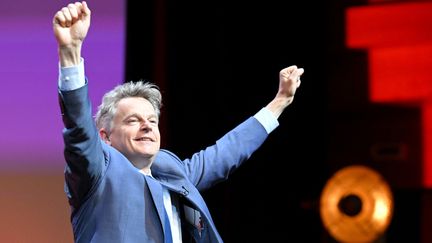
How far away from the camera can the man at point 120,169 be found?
69.2 inches

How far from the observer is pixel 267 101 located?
344cm

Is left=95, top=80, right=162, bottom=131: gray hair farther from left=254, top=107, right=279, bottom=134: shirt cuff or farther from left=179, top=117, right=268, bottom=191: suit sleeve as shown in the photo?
Answer: left=254, top=107, right=279, bottom=134: shirt cuff

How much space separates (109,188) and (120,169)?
0.05 meters

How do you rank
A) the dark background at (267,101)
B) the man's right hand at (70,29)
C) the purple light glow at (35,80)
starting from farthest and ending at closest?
the dark background at (267,101), the purple light glow at (35,80), the man's right hand at (70,29)

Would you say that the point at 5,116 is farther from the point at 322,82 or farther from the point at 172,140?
the point at 322,82

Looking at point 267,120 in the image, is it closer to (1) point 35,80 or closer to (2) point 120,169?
(2) point 120,169

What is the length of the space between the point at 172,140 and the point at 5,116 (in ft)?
2.47

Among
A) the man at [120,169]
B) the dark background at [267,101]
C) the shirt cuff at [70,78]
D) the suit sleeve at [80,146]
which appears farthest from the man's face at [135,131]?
the dark background at [267,101]

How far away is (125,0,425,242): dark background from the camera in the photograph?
326 cm

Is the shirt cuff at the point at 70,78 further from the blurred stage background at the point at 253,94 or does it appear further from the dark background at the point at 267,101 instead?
the dark background at the point at 267,101

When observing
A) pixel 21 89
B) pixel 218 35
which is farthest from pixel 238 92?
pixel 21 89

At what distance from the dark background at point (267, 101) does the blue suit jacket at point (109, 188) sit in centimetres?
108

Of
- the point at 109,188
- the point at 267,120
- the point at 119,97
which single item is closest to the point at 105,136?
the point at 119,97

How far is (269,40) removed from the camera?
3.51 metres
